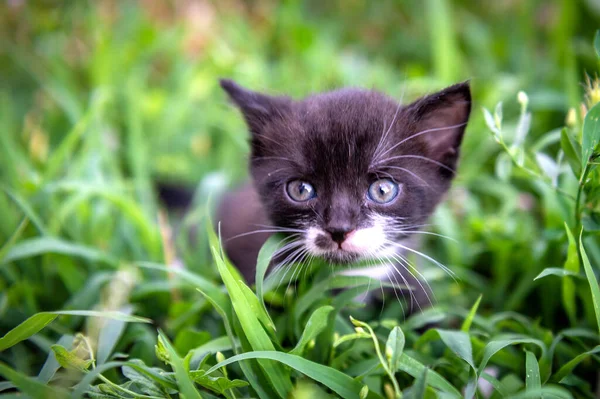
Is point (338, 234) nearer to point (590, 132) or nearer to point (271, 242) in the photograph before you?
point (271, 242)

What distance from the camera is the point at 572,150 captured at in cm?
169

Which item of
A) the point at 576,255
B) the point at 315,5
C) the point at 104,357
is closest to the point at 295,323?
the point at 104,357

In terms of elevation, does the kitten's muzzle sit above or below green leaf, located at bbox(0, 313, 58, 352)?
above

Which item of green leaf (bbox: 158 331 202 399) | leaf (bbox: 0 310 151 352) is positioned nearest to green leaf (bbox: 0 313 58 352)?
leaf (bbox: 0 310 151 352)

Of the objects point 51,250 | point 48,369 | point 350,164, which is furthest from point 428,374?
point 51,250

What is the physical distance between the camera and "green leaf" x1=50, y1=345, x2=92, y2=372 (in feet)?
4.89

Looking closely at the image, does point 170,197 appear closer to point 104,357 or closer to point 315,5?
point 104,357

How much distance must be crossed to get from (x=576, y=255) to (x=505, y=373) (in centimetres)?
51

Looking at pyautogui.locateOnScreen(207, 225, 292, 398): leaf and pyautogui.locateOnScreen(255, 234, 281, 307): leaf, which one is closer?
pyautogui.locateOnScreen(207, 225, 292, 398): leaf

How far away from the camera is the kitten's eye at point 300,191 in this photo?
5.71 feet

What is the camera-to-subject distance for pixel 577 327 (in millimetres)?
1946

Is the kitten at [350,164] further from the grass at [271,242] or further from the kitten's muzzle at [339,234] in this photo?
the grass at [271,242]

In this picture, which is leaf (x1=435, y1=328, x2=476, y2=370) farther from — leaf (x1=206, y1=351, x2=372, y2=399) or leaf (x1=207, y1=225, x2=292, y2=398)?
leaf (x1=207, y1=225, x2=292, y2=398)

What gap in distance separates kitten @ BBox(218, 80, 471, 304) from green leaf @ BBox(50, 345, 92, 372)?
0.73 metres
